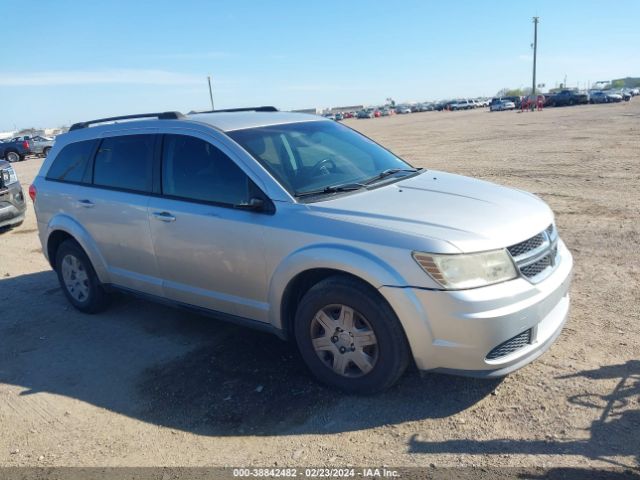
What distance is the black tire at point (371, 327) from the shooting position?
344 centimetres

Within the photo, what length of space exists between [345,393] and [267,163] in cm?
177

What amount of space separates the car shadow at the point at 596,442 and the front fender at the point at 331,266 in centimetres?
98

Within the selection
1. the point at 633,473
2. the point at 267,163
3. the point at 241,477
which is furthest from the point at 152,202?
the point at 633,473

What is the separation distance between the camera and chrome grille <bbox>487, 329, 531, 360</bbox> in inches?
130

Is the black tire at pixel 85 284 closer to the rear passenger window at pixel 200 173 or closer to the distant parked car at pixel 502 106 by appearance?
the rear passenger window at pixel 200 173

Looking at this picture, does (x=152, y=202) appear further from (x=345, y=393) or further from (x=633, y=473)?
(x=633, y=473)

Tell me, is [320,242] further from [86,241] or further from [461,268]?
[86,241]

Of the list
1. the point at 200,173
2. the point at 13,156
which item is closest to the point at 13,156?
the point at 13,156

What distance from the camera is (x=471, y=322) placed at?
3193mm

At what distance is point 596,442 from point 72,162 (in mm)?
5207

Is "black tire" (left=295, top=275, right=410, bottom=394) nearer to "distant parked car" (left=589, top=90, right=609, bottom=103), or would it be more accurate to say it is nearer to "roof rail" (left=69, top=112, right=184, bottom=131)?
"roof rail" (left=69, top=112, right=184, bottom=131)

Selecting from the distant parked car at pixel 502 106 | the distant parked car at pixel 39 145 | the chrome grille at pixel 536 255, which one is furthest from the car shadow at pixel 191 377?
the distant parked car at pixel 502 106

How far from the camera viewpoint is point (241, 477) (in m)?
3.08

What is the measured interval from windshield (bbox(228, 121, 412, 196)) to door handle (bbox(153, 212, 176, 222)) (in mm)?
830
